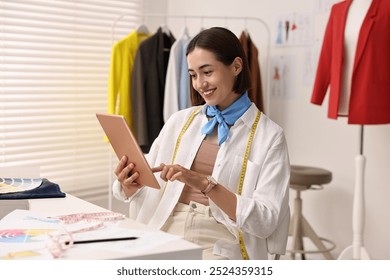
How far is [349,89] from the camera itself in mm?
3023

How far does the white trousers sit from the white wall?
67.3 inches

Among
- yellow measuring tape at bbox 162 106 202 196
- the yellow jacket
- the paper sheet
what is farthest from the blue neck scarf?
the yellow jacket

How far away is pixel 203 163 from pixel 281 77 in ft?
6.96

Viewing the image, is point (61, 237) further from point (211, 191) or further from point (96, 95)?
point (96, 95)

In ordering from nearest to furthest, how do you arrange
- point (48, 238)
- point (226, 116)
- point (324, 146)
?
point (48, 238), point (226, 116), point (324, 146)

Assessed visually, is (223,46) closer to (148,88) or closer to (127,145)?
(127,145)

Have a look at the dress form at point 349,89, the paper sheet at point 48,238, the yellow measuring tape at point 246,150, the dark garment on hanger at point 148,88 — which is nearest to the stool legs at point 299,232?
the dress form at point 349,89

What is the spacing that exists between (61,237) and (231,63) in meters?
0.91

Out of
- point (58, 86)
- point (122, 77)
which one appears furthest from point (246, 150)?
point (58, 86)

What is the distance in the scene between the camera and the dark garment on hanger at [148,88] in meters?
3.63

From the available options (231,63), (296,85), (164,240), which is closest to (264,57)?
(296,85)

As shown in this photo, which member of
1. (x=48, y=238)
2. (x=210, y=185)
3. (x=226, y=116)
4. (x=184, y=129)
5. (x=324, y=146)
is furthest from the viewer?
(x=324, y=146)

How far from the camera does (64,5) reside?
381 centimetres

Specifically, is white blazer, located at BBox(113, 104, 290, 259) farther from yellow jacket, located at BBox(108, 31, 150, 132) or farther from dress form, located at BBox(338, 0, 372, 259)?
yellow jacket, located at BBox(108, 31, 150, 132)
